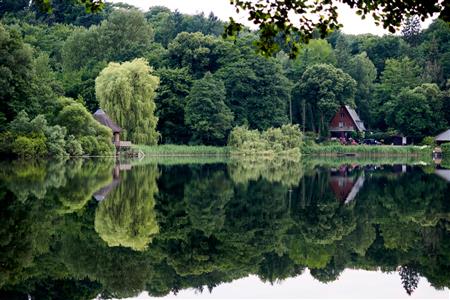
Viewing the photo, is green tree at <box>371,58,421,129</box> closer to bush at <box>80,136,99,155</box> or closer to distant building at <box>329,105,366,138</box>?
distant building at <box>329,105,366,138</box>

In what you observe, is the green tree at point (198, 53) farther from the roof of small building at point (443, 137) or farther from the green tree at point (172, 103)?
the roof of small building at point (443, 137)

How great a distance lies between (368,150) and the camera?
224 feet

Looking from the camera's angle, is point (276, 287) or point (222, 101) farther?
point (222, 101)

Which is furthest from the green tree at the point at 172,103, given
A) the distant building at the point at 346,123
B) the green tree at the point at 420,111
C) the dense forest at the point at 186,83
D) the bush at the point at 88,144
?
the green tree at the point at 420,111

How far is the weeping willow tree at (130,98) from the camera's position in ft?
172

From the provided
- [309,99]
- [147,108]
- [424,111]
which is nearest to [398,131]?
[424,111]

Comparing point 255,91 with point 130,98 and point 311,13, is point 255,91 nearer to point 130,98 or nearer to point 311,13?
point 130,98

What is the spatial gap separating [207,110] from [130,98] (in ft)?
34.0

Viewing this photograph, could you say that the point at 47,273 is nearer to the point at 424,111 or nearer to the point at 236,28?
the point at 236,28

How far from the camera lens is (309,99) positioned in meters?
73.0

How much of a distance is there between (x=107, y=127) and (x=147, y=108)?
18.2 feet

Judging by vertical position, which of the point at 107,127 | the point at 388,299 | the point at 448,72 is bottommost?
the point at 388,299

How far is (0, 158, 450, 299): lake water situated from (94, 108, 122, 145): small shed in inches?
1205

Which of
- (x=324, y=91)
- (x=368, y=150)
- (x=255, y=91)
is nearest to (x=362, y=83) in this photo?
(x=324, y=91)
